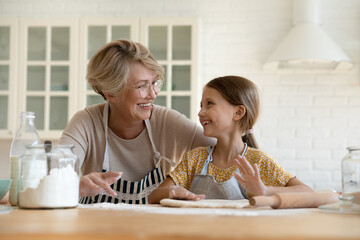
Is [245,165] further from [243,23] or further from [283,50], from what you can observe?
[243,23]

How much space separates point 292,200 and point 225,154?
0.82m

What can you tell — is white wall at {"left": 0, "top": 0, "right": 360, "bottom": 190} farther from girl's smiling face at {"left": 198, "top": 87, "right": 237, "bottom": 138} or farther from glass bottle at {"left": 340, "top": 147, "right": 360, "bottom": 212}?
glass bottle at {"left": 340, "top": 147, "right": 360, "bottom": 212}

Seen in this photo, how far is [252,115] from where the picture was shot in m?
2.25

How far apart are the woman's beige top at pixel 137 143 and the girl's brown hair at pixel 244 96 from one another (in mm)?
179

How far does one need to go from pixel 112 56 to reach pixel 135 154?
1.52 ft

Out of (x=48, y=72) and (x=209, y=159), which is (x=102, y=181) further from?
(x=48, y=72)

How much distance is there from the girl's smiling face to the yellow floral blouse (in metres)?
0.10

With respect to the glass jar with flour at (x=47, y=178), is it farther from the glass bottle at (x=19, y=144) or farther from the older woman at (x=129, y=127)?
the older woman at (x=129, y=127)

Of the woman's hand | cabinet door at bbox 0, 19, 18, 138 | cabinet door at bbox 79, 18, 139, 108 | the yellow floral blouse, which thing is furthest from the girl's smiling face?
cabinet door at bbox 0, 19, 18, 138

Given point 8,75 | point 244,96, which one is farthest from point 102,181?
point 8,75

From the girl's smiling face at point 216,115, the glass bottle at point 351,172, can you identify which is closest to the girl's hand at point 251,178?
the glass bottle at point 351,172

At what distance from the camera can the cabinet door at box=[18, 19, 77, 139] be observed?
13.8 feet

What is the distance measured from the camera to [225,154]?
2150 mm

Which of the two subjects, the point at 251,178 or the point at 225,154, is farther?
the point at 225,154
